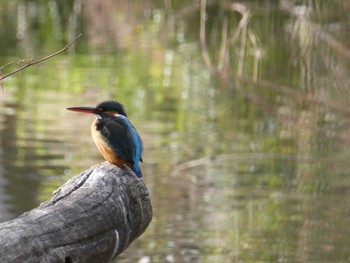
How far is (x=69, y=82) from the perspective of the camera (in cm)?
1438

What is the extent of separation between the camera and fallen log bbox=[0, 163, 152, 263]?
284cm

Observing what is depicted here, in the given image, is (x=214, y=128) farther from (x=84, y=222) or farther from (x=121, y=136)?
(x=84, y=222)

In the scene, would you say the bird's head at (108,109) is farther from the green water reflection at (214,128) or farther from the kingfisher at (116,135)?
the green water reflection at (214,128)

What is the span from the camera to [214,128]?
12062 mm

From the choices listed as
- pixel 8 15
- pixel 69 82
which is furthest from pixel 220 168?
pixel 8 15

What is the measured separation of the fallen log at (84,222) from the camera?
2.84m

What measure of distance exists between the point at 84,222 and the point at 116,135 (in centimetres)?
115

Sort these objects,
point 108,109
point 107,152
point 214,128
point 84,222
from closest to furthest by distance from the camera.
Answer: point 84,222 → point 107,152 → point 108,109 → point 214,128

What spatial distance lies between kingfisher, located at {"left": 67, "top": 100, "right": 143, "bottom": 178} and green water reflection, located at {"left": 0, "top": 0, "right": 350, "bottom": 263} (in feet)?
5.77

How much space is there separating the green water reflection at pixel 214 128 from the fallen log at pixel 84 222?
8.66ft

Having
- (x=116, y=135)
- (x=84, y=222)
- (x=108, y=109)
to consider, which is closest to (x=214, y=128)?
(x=108, y=109)

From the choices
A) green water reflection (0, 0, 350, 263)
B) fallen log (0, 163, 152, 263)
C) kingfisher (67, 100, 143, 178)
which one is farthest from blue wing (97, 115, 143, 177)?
green water reflection (0, 0, 350, 263)

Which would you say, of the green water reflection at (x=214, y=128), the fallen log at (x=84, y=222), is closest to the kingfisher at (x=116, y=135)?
the fallen log at (x=84, y=222)

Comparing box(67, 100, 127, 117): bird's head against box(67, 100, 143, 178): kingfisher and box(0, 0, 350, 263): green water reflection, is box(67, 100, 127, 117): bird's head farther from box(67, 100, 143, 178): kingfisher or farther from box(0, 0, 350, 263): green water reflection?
box(0, 0, 350, 263): green water reflection
